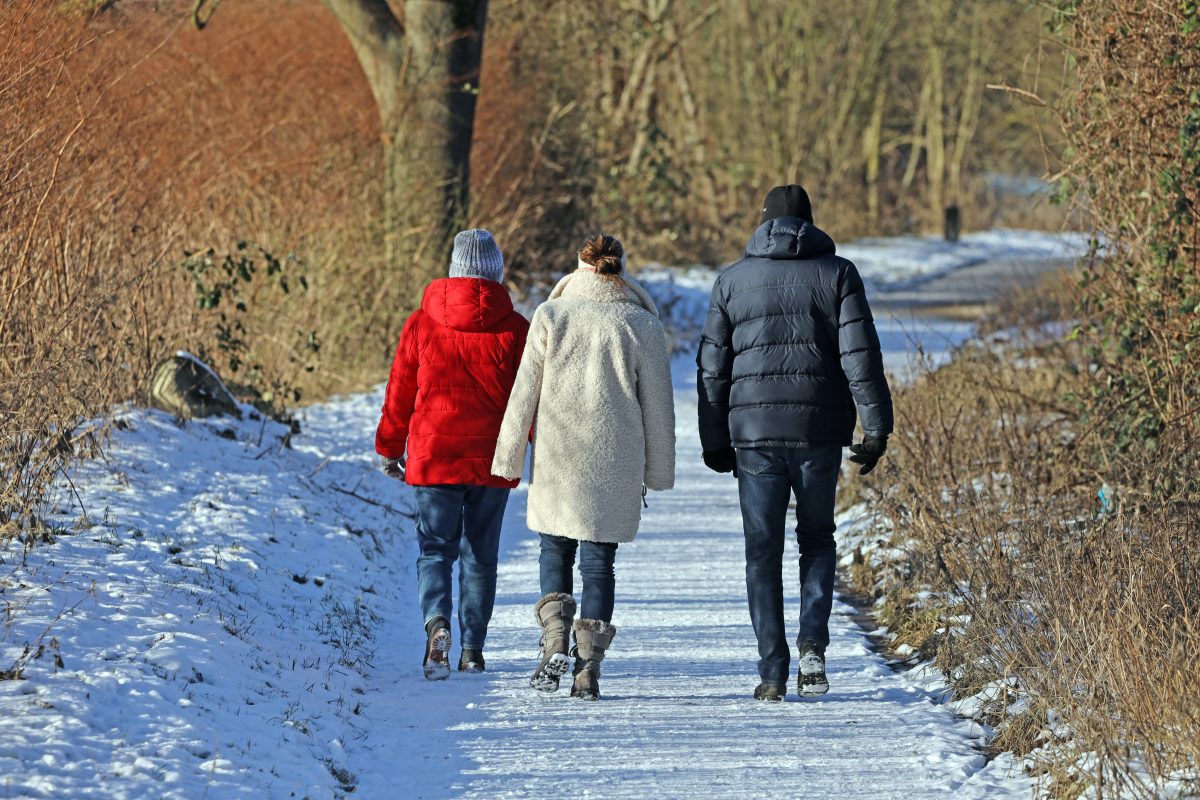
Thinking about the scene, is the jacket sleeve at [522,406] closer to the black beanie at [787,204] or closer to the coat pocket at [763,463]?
the coat pocket at [763,463]

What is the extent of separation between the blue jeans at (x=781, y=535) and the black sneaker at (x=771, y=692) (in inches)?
0.9

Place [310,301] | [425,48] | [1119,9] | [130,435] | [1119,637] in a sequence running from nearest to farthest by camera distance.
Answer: [1119,637], [1119,9], [130,435], [310,301], [425,48]

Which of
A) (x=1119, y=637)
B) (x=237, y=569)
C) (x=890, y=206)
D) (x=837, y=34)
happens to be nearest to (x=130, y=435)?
(x=237, y=569)

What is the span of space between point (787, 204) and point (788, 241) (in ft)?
0.63

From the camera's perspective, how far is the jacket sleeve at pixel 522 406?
5949 mm

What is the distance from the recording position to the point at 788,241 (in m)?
5.84

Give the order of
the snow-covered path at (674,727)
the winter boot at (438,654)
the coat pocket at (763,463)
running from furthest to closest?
1. the winter boot at (438,654)
2. the coat pocket at (763,463)
3. the snow-covered path at (674,727)

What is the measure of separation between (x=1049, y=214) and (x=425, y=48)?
35215mm

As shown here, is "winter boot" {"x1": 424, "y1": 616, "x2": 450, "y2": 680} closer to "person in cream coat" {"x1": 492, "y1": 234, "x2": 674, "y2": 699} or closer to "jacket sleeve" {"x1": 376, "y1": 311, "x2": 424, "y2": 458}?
"person in cream coat" {"x1": 492, "y1": 234, "x2": 674, "y2": 699}

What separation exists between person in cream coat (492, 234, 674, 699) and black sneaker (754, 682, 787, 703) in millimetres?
642

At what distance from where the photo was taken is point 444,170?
14648mm

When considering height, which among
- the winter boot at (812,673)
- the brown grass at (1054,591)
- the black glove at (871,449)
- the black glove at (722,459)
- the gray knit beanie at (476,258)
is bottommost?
the winter boot at (812,673)

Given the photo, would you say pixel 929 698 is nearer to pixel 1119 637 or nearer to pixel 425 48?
pixel 1119 637

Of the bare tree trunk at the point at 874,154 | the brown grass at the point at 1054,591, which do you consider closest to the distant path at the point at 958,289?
the bare tree trunk at the point at 874,154
